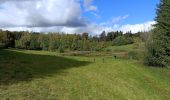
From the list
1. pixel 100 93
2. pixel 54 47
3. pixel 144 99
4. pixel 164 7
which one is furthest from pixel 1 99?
pixel 54 47

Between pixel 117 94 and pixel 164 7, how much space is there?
35.7 metres

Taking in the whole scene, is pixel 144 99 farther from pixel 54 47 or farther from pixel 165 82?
pixel 54 47

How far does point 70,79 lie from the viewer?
1227 inches

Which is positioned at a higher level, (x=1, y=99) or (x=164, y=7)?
(x=164, y=7)

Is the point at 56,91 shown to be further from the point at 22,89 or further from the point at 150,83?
the point at 150,83

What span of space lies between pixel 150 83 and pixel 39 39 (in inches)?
4643

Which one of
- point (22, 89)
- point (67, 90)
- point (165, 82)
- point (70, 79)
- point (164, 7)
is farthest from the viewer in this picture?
point (164, 7)

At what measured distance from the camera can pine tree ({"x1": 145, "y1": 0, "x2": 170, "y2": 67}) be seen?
56.6 metres

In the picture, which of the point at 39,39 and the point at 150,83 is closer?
the point at 150,83

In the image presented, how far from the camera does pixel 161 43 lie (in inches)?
2249

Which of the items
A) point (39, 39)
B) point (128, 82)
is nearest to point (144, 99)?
point (128, 82)

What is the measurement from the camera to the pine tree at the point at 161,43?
186 ft

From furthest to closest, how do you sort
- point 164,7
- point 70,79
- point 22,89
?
point 164,7
point 70,79
point 22,89

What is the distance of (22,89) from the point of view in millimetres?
22516
